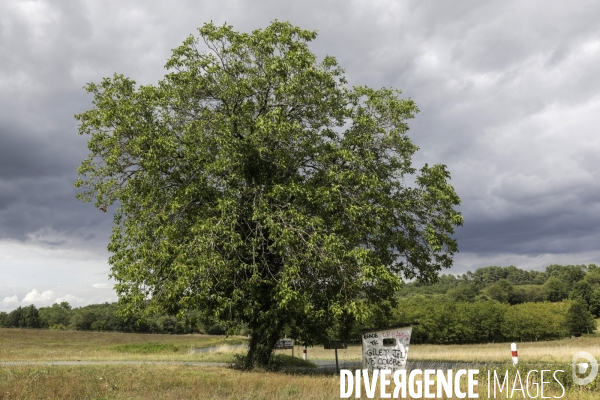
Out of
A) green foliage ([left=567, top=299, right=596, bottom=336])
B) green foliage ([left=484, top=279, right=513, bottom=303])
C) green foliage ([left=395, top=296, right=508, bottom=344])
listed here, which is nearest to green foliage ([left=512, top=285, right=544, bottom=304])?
A: green foliage ([left=484, top=279, right=513, bottom=303])

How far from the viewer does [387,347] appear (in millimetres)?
16719

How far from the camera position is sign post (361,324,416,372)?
1627 cm

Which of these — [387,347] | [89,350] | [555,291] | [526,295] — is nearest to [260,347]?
[387,347]

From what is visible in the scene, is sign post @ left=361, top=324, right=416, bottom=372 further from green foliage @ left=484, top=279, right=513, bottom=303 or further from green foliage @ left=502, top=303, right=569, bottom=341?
green foliage @ left=484, top=279, right=513, bottom=303

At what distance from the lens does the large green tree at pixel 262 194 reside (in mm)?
16656

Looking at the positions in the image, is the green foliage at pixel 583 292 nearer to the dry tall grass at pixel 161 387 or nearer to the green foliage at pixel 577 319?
the green foliage at pixel 577 319

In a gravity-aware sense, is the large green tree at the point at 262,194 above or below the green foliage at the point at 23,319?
above

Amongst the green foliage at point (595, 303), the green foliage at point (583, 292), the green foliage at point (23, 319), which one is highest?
the green foliage at point (583, 292)

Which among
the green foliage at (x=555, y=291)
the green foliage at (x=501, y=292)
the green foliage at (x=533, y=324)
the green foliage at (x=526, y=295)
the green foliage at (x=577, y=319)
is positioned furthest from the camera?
the green foliage at (x=526, y=295)

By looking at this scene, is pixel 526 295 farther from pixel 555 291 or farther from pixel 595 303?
pixel 595 303

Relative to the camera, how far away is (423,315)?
82375 mm

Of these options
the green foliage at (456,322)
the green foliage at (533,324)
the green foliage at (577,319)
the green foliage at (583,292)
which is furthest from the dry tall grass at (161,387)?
the green foliage at (583,292)

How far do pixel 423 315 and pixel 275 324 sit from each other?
70.0 m

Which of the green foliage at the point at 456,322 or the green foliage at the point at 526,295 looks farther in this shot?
the green foliage at the point at 526,295
